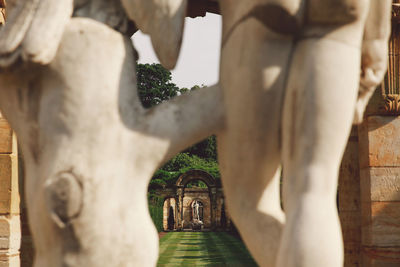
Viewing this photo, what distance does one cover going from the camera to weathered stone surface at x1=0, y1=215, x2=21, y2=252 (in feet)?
17.8

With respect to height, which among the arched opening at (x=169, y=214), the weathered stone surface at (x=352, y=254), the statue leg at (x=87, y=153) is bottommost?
the arched opening at (x=169, y=214)

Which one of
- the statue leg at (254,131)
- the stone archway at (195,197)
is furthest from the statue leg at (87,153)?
the stone archway at (195,197)

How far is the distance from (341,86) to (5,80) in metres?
1.06

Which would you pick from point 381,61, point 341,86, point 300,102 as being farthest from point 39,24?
point 381,61

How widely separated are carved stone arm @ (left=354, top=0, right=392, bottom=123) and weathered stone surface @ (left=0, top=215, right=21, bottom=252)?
14.6ft

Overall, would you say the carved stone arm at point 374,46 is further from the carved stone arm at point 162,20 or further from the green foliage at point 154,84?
the green foliage at point 154,84

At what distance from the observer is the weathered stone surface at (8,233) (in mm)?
5430

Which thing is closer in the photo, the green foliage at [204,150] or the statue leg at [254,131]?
the statue leg at [254,131]

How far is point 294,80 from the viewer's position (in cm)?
164

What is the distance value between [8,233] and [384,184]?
410 cm

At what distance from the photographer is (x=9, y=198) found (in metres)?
5.55

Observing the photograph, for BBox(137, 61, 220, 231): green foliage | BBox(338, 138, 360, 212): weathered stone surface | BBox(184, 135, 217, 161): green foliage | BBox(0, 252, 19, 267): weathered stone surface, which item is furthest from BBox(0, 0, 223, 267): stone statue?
BBox(184, 135, 217, 161): green foliage

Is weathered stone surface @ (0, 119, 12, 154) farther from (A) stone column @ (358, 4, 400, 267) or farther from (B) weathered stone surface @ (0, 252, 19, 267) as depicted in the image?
(A) stone column @ (358, 4, 400, 267)

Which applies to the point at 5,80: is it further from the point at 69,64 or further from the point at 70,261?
the point at 70,261
